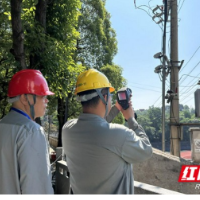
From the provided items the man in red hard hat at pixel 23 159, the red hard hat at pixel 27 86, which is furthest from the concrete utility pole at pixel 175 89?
the man in red hard hat at pixel 23 159

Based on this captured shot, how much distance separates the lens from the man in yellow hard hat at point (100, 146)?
1492 millimetres

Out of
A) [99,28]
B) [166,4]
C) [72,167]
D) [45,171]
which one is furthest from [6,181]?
[99,28]

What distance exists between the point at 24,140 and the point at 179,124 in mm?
7936

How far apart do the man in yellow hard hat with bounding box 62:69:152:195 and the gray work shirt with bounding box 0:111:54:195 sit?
24cm

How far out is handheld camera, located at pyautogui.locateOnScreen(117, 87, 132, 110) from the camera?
6.03ft

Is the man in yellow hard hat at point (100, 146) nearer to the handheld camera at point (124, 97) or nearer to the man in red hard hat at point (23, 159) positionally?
the handheld camera at point (124, 97)

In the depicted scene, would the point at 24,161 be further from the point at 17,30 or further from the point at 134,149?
the point at 17,30

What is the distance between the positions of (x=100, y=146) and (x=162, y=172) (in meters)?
3.54

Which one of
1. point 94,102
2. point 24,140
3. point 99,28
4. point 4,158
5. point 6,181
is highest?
point 99,28

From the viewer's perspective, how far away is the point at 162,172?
4.68m

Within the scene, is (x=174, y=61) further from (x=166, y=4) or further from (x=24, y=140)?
(x=24, y=140)

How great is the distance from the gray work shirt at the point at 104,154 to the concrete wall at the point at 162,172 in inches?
125

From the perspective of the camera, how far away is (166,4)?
28.5 feet

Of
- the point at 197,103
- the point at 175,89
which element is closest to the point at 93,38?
the point at 175,89
